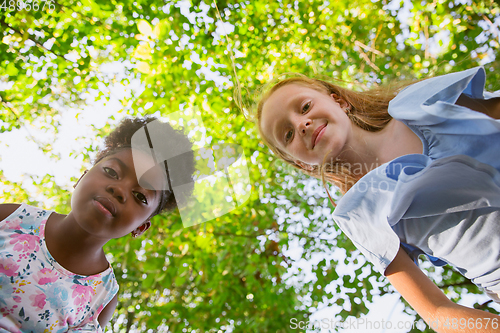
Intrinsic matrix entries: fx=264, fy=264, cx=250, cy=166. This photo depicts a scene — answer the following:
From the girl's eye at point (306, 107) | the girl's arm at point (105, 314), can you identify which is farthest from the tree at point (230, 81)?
the girl's eye at point (306, 107)

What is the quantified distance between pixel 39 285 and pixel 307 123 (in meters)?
1.38

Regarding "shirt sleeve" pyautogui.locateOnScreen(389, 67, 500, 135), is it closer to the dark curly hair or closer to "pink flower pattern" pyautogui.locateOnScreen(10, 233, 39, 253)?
the dark curly hair

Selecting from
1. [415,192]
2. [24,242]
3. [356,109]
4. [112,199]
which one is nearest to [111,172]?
[112,199]

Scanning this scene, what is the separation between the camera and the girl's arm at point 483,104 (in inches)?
36.3

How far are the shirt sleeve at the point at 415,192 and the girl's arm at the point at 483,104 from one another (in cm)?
24

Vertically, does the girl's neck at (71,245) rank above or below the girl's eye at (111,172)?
below

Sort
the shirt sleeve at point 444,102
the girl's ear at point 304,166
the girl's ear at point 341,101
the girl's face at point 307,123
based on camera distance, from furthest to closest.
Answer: the girl's ear at point 304,166 < the girl's ear at point 341,101 < the girl's face at point 307,123 < the shirt sleeve at point 444,102

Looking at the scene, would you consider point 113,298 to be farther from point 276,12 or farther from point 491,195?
point 276,12

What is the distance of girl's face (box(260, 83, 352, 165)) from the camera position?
129 centimetres

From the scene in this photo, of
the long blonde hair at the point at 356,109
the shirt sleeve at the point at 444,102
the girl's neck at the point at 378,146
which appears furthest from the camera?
the long blonde hair at the point at 356,109

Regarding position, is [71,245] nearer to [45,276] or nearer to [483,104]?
[45,276]

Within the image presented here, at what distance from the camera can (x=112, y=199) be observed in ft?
3.68

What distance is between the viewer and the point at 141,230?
1415 mm

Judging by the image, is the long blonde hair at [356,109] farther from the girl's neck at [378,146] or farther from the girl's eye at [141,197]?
the girl's eye at [141,197]
